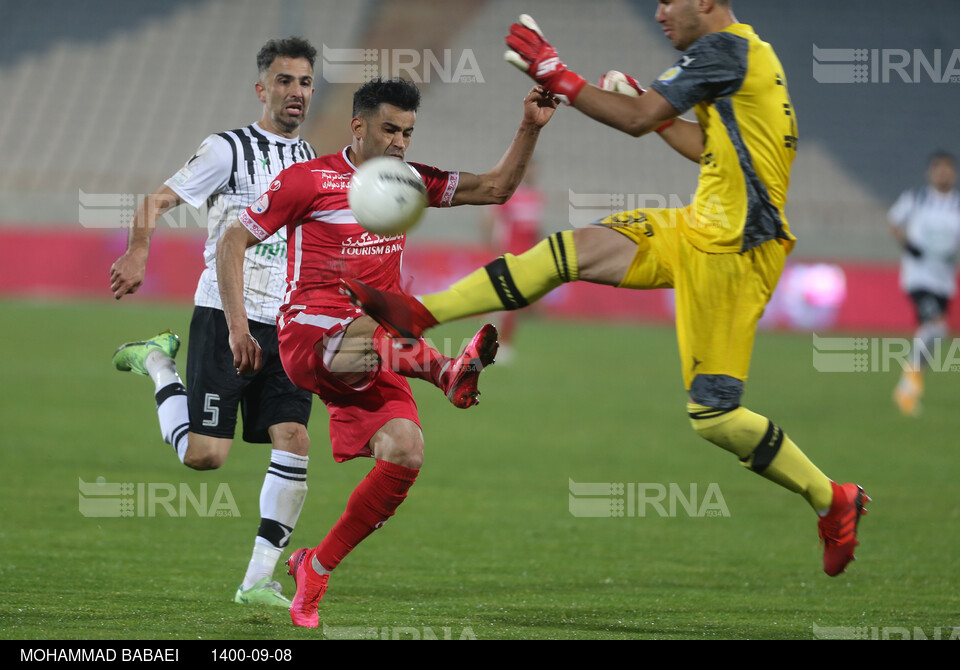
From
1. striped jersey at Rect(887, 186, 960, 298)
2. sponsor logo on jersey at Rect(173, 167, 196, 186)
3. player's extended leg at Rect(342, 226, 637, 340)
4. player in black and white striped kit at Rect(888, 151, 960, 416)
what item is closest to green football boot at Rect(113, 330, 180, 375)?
sponsor logo on jersey at Rect(173, 167, 196, 186)

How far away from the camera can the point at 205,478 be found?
879 centimetres

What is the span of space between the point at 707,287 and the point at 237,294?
1.94 metres

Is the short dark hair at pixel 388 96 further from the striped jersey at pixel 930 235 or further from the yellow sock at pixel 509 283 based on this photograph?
the striped jersey at pixel 930 235

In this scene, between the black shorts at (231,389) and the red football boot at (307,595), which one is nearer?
the red football boot at (307,595)

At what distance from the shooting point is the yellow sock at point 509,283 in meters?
4.41

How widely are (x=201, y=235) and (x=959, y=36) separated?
18305 mm

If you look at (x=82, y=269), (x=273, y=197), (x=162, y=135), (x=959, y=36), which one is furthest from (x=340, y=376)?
(x=959, y=36)

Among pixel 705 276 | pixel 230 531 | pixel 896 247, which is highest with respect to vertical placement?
pixel 896 247

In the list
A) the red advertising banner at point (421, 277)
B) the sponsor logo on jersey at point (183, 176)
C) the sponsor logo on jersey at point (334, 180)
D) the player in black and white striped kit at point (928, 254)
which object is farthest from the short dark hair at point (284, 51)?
the red advertising banner at point (421, 277)

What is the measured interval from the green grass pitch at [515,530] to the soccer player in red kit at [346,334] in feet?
1.71
